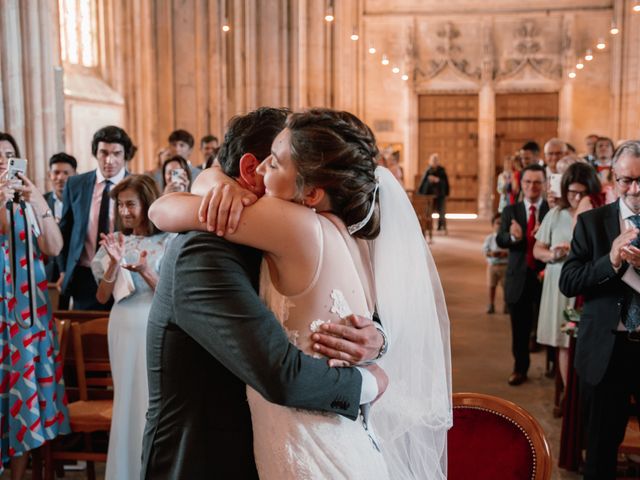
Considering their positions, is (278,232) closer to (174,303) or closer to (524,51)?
(174,303)

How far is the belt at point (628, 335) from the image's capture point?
3795 millimetres

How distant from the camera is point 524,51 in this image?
79.9 ft

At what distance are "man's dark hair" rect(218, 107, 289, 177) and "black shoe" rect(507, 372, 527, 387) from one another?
5394 mm

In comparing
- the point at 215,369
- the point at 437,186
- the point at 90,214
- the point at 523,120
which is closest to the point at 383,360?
the point at 215,369

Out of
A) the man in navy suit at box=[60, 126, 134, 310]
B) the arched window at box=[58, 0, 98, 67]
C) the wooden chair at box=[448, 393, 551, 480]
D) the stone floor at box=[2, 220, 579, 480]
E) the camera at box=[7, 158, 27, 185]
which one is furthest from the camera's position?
the arched window at box=[58, 0, 98, 67]

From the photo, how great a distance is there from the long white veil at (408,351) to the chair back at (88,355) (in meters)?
2.60

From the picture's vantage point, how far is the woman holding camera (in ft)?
13.7

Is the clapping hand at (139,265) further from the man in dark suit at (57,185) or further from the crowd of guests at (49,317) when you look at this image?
the man in dark suit at (57,185)

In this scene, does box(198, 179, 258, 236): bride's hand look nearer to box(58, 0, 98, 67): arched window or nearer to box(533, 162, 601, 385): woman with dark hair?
box(533, 162, 601, 385): woman with dark hair

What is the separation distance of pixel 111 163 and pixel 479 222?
18.9 meters

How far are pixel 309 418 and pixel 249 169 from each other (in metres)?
0.60

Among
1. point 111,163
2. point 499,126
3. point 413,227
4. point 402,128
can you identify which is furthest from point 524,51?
point 413,227

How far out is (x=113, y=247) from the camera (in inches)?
167

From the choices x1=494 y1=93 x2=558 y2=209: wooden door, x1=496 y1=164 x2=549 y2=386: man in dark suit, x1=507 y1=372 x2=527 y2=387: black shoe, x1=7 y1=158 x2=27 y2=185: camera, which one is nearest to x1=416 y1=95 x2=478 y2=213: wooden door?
x1=494 y1=93 x2=558 y2=209: wooden door
